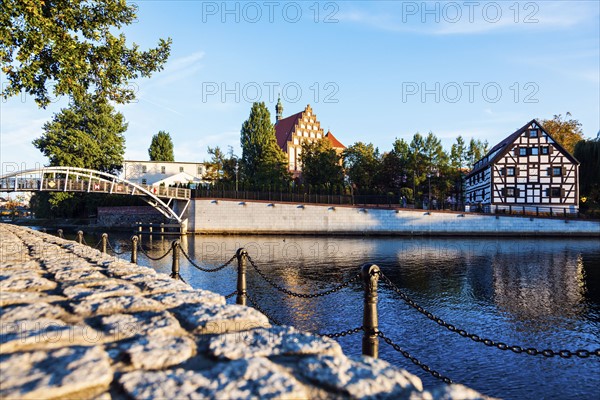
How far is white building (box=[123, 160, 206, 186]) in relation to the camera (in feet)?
Result: 204

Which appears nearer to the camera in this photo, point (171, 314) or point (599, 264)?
point (171, 314)

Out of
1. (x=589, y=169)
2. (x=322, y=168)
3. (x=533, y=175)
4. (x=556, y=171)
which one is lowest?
(x=533, y=175)

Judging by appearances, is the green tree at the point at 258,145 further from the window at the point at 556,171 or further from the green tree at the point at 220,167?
the window at the point at 556,171

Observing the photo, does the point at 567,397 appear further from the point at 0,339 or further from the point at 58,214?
the point at 58,214

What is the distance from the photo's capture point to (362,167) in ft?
179

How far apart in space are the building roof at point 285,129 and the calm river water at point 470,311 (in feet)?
169

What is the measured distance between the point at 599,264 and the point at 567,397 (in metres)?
18.2

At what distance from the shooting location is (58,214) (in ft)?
185

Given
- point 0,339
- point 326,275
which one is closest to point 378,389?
point 0,339

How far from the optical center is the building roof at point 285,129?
2750 inches

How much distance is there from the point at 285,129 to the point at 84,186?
41.8 metres

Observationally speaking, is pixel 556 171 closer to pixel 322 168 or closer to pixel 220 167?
pixel 322 168

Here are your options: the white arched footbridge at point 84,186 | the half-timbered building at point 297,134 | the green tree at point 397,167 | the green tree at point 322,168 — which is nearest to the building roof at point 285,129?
the half-timbered building at point 297,134

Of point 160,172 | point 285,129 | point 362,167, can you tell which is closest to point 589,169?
point 362,167
